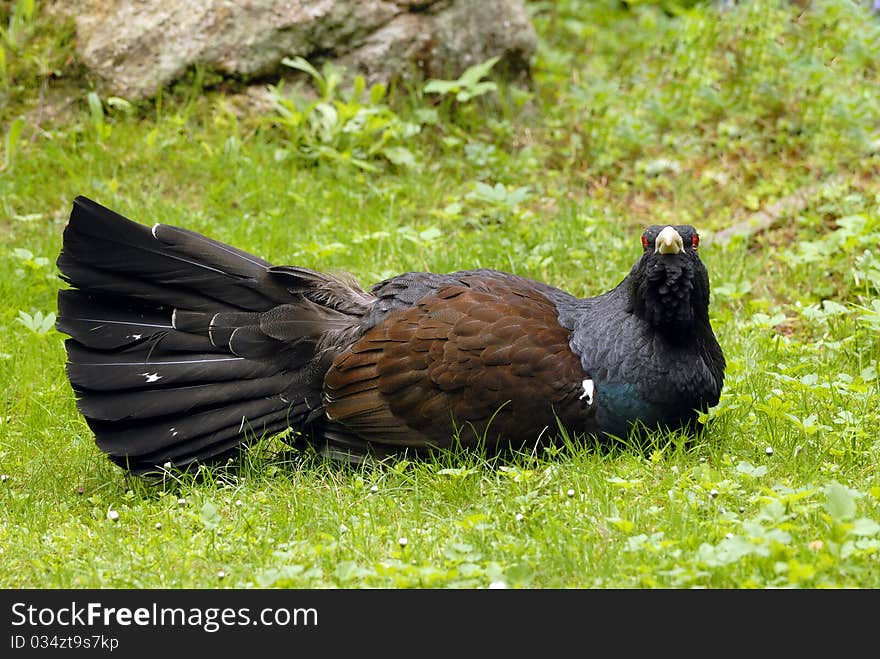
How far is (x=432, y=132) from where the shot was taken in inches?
376

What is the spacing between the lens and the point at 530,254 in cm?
808

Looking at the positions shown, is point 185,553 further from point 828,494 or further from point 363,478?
point 828,494

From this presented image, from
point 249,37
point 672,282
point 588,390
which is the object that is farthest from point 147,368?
point 249,37

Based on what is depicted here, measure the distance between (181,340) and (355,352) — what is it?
909mm

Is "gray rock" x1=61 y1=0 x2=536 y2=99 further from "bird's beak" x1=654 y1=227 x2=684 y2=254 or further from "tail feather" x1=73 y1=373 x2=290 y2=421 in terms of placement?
"bird's beak" x1=654 y1=227 x2=684 y2=254

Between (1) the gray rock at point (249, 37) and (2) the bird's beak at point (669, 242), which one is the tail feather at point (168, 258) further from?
(1) the gray rock at point (249, 37)

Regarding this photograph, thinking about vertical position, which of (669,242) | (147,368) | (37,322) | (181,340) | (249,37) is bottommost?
(147,368)

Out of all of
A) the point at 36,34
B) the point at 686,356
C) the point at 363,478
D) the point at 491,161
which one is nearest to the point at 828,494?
the point at 686,356

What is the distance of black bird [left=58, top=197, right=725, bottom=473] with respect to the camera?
5.66 metres

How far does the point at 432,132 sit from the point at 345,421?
4.25 m

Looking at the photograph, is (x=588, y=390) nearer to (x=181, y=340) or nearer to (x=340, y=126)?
(x=181, y=340)

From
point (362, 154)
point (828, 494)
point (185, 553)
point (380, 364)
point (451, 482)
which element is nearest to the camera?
point (828, 494)

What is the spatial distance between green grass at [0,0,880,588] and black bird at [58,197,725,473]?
0.18m

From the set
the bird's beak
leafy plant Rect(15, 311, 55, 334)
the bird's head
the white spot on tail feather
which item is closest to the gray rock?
leafy plant Rect(15, 311, 55, 334)
